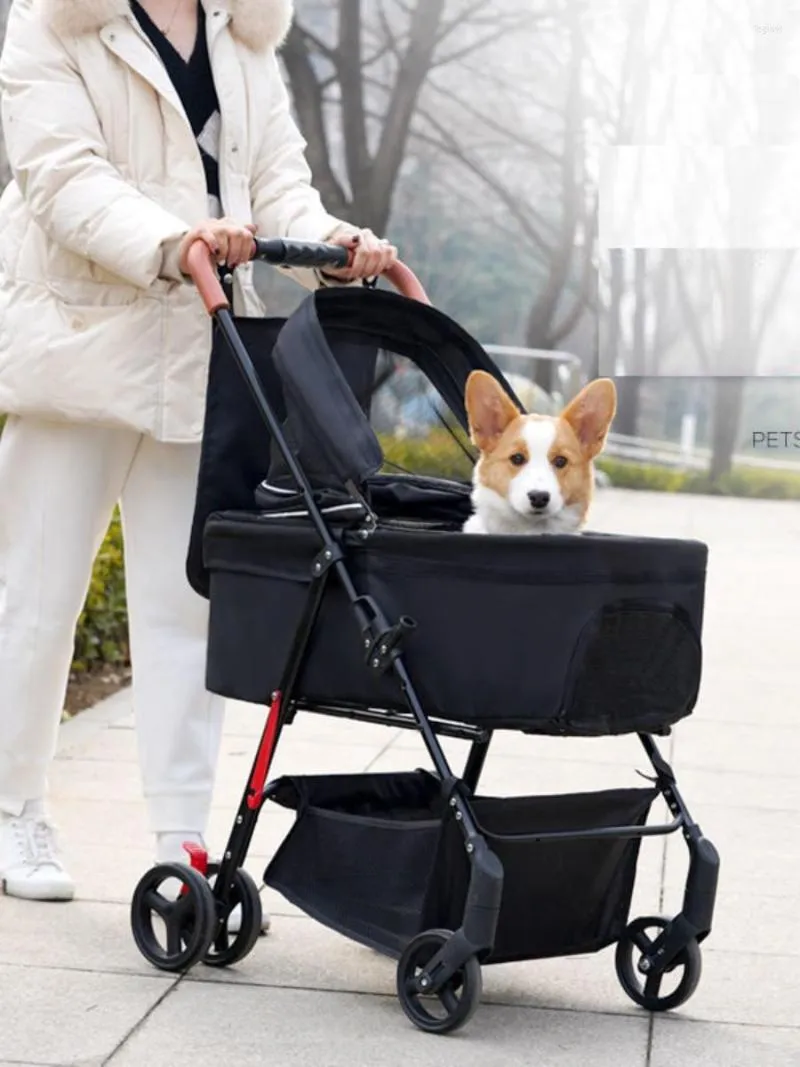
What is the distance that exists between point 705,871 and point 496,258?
23.1 feet

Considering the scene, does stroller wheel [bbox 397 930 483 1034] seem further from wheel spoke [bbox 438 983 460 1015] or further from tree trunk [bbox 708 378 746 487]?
tree trunk [bbox 708 378 746 487]

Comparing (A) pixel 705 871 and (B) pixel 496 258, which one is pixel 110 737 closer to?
(A) pixel 705 871

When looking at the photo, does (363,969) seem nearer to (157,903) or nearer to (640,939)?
(157,903)

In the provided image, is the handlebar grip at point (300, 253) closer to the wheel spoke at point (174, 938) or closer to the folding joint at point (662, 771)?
the folding joint at point (662, 771)

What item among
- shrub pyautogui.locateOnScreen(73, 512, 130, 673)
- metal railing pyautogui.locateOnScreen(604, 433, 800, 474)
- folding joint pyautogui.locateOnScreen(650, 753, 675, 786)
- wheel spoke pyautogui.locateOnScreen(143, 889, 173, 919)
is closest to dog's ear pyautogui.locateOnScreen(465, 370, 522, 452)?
folding joint pyautogui.locateOnScreen(650, 753, 675, 786)

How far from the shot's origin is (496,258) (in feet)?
34.3

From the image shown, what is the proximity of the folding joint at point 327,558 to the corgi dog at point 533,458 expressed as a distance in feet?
0.73

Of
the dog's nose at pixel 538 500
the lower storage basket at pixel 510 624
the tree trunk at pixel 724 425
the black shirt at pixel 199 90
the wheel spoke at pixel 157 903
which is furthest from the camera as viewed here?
the tree trunk at pixel 724 425

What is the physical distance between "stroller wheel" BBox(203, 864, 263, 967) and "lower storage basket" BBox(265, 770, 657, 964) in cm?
5

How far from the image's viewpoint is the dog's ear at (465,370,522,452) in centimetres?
364

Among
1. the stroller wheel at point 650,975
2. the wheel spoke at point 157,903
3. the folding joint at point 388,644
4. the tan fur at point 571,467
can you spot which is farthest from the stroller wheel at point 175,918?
the tan fur at point 571,467

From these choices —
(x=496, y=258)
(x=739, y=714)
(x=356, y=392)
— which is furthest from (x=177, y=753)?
(x=496, y=258)

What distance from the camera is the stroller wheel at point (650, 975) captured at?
3.73 metres

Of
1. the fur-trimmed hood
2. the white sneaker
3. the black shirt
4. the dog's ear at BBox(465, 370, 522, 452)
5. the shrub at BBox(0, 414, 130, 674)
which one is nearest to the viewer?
the dog's ear at BBox(465, 370, 522, 452)
